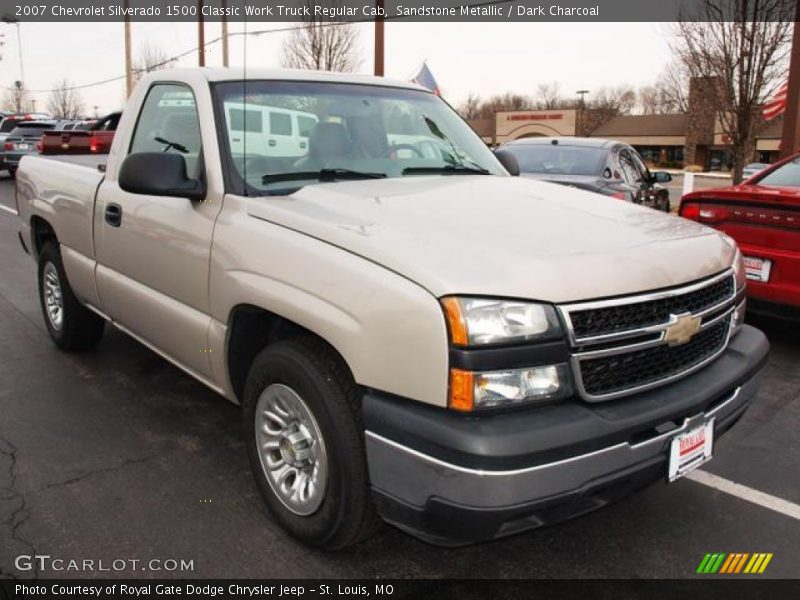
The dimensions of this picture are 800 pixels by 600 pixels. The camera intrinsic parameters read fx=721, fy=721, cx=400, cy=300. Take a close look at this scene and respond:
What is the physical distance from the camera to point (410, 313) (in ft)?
7.23

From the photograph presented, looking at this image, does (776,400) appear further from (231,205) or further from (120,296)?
(120,296)

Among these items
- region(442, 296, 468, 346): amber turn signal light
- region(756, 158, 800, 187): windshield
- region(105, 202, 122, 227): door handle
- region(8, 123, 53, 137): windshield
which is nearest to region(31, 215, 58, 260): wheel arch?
region(105, 202, 122, 227): door handle

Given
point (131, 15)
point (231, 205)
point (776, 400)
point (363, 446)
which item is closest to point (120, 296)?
point (231, 205)

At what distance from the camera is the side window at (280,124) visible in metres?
3.34

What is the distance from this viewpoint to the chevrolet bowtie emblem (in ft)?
8.09

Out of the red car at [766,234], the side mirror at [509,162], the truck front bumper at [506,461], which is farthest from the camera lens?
the red car at [766,234]

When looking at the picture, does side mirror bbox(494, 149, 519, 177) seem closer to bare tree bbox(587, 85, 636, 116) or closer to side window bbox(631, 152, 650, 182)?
side window bbox(631, 152, 650, 182)

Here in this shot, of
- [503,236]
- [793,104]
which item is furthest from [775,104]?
[503,236]

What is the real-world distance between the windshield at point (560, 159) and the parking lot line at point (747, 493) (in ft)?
18.1

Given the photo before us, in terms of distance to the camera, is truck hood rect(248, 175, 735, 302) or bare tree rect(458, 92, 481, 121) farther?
bare tree rect(458, 92, 481, 121)

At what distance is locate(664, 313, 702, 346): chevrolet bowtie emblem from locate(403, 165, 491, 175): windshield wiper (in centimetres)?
156

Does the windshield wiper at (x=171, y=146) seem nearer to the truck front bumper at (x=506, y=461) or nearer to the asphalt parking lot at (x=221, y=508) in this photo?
the asphalt parking lot at (x=221, y=508)

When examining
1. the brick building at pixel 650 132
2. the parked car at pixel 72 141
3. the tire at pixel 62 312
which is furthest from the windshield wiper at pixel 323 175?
the brick building at pixel 650 132

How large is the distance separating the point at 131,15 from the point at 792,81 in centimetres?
2760
